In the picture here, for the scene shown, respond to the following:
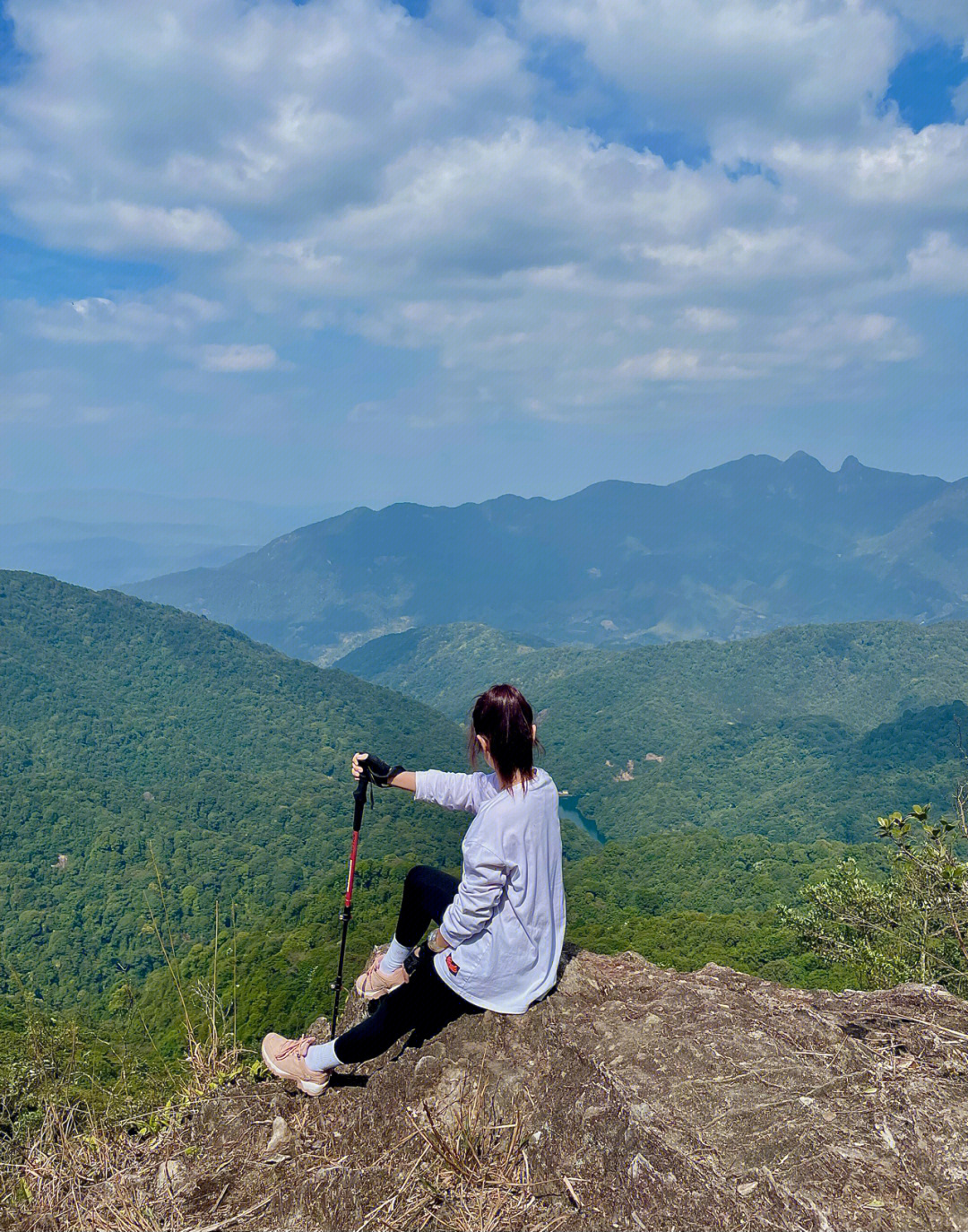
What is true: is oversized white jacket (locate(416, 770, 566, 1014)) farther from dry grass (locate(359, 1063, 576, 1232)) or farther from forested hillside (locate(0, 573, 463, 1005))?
forested hillside (locate(0, 573, 463, 1005))

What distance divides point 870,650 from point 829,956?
159 m

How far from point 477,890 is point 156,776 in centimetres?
10014

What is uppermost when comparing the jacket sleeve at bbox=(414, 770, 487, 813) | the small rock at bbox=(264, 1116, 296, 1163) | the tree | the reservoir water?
the jacket sleeve at bbox=(414, 770, 487, 813)

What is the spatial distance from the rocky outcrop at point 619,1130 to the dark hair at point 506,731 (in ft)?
5.37

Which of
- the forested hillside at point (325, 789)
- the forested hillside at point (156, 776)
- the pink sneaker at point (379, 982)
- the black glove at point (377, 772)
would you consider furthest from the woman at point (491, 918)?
the forested hillside at point (156, 776)

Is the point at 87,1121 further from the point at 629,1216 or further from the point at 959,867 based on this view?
the point at 959,867

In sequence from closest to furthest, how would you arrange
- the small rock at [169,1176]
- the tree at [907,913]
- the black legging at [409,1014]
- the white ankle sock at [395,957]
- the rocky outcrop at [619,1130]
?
the rocky outcrop at [619,1130] < the small rock at [169,1176] < the black legging at [409,1014] < the white ankle sock at [395,957] < the tree at [907,913]

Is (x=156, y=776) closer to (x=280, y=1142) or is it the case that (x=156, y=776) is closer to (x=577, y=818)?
(x=577, y=818)

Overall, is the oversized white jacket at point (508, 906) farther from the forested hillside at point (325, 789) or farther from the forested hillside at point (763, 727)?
the forested hillside at point (763, 727)

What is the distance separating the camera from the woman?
4.35 meters

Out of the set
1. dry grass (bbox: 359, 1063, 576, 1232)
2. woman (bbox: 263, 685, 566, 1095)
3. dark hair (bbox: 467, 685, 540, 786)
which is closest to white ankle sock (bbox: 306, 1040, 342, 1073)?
woman (bbox: 263, 685, 566, 1095)

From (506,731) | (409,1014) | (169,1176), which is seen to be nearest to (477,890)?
(506,731)

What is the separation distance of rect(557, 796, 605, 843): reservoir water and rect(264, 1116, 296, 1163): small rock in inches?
4156

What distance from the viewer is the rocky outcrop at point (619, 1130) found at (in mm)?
3523
